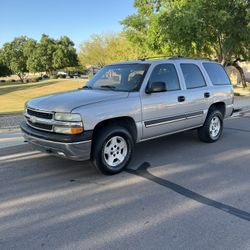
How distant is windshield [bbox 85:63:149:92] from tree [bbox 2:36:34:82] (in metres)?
80.0

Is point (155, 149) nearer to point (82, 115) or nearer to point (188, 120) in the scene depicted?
point (188, 120)

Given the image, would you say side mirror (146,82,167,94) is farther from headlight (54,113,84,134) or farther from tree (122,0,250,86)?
tree (122,0,250,86)

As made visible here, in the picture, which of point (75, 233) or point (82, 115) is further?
point (82, 115)

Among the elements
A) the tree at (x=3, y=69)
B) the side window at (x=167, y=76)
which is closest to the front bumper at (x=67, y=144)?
the side window at (x=167, y=76)

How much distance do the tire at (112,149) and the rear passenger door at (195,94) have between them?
1.78 meters

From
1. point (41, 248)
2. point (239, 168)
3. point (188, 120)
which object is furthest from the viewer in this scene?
point (188, 120)

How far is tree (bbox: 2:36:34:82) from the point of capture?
266 ft

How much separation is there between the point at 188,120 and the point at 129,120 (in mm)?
1708

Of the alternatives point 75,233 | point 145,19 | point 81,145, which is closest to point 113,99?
point 81,145

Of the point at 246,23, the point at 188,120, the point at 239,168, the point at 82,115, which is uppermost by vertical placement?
the point at 246,23

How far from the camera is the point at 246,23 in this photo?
16.2 metres

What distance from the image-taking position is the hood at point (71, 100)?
4711 millimetres

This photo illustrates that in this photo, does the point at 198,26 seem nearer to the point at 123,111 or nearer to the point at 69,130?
the point at 123,111

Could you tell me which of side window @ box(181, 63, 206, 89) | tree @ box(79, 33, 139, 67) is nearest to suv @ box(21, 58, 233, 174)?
side window @ box(181, 63, 206, 89)
